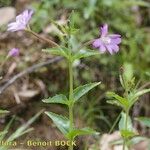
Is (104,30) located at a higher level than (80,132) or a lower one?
higher

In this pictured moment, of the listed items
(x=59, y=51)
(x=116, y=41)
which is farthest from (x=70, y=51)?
(x=116, y=41)

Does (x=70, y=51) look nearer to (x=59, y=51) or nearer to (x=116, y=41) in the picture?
(x=59, y=51)

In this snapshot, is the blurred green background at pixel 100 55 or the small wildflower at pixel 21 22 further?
the blurred green background at pixel 100 55

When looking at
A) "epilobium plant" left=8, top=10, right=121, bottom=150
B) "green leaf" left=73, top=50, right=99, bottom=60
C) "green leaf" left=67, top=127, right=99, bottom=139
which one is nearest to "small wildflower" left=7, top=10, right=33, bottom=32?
"epilobium plant" left=8, top=10, right=121, bottom=150

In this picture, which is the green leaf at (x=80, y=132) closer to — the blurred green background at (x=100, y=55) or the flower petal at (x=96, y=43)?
the flower petal at (x=96, y=43)

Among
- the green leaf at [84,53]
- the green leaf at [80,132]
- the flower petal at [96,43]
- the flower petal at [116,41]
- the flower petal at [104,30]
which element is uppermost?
the flower petal at [104,30]

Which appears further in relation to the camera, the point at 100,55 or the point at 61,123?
the point at 100,55

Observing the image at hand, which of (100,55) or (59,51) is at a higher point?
(100,55)

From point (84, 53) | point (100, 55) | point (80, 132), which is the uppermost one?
point (100, 55)

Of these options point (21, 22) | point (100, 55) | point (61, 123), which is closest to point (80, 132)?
point (61, 123)

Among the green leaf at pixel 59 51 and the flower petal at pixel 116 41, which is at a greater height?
the flower petal at pixel 116 41

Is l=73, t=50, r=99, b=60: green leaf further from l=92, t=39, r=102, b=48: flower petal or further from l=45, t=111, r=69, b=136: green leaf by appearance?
l=45, t=111, r=69, b=136: green leaf

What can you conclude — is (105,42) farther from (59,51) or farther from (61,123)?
(61,123)

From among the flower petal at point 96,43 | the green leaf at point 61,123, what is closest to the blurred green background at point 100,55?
the green leaf at point 61,123
